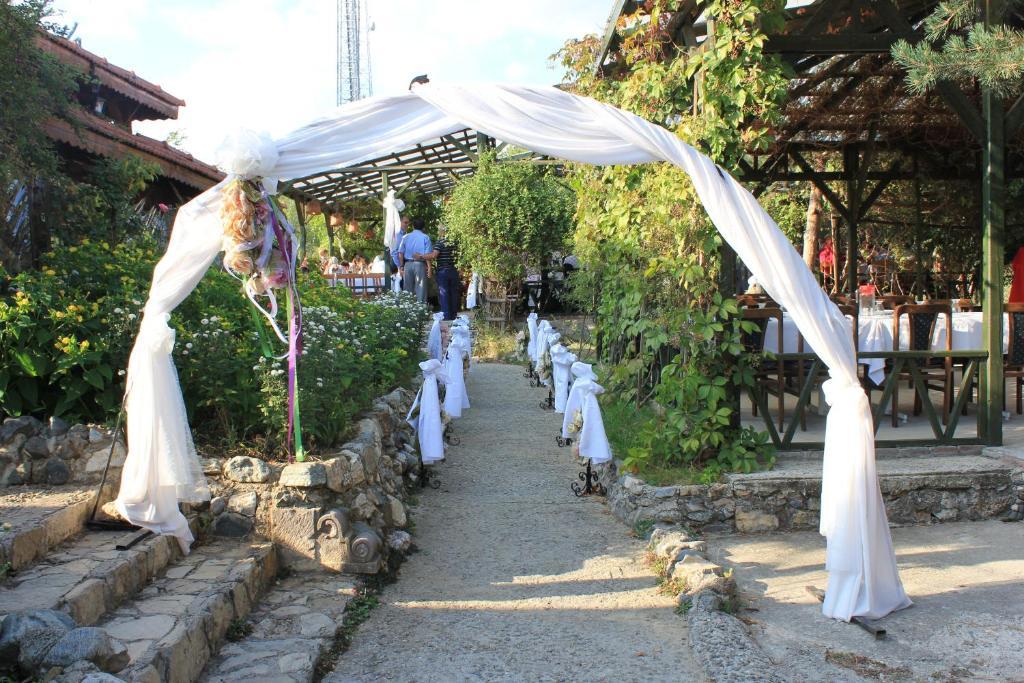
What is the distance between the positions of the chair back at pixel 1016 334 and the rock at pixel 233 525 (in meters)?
6.37

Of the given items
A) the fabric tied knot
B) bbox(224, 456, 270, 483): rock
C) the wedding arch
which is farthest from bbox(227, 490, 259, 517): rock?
the fabric tied knot

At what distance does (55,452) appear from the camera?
5258 millimetres

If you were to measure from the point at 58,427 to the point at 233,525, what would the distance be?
135 cm

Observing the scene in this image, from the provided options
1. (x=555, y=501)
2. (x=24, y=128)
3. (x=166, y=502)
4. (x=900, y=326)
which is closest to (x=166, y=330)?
(x=166, y=502)

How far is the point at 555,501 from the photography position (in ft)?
22.3

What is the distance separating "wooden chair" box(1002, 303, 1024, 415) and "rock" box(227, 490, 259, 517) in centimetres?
615

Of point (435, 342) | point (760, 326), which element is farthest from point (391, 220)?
point (760, 326)

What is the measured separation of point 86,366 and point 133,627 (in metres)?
2.31

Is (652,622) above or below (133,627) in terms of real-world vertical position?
below

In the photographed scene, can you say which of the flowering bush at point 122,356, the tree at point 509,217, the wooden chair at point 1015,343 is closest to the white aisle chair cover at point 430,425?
the flowering bush at point 122,356

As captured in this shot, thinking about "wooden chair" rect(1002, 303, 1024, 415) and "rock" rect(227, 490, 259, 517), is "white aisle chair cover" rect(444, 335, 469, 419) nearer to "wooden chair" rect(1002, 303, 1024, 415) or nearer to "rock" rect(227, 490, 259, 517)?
"rock" rect(227, 490, 259, 517)

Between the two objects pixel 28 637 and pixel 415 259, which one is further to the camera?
pixel 415 259

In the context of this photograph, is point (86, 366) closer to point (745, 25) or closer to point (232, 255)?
point (232, 255)

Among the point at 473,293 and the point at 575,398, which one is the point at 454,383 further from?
the point at 473,293
